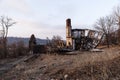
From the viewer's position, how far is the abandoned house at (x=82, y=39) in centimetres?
4184

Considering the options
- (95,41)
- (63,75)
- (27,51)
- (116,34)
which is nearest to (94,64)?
(63,75)

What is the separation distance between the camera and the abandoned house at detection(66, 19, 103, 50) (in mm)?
41844

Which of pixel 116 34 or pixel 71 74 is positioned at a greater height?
pixel 116 34

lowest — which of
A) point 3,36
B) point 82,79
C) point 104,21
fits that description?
point 82,79

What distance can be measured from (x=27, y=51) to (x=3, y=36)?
1400 centimetres

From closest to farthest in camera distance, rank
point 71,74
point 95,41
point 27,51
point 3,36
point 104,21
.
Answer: point 71,74 → point 95,41 → point 27,51 → point 3,36 → point 104,21

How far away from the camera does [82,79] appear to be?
36.2 feet

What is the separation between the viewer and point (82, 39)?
4250 cm

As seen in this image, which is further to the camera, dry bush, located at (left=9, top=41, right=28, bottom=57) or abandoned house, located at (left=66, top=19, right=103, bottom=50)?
dry bush, located at (left=9, top=41, right=28, bottom=57)

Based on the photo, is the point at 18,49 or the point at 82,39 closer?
the point at 82,39

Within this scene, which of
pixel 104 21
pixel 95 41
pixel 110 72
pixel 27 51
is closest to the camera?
pixel 110 72

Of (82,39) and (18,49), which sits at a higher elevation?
(82,39)

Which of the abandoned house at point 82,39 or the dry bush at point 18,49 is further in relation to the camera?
the dry bush at point 18,49

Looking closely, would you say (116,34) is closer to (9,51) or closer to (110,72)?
(9,51)
